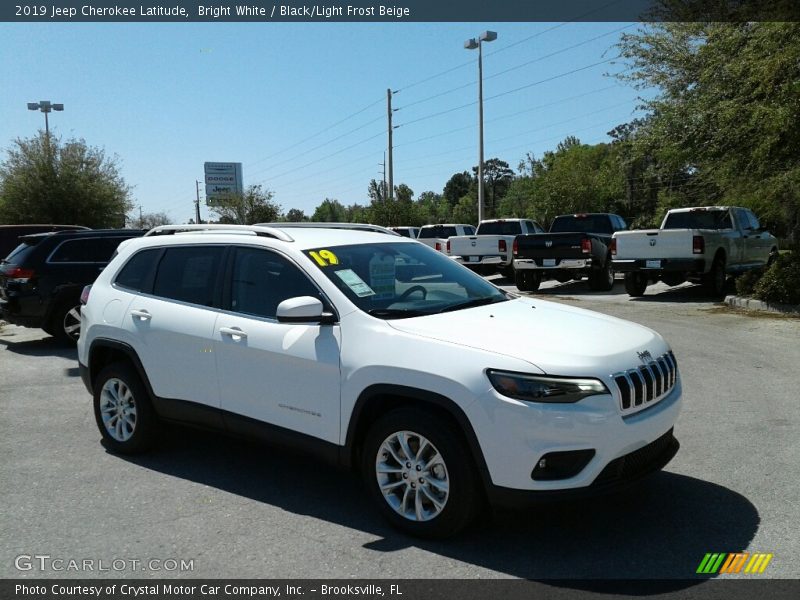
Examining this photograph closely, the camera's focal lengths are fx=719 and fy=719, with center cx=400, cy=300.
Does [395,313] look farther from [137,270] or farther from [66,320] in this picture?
[66,320]

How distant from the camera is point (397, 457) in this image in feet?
13.1

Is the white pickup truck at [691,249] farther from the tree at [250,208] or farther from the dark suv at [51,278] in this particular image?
the tree at [250,208]

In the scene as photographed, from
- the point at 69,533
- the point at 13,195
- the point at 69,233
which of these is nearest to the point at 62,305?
the point at 69,233

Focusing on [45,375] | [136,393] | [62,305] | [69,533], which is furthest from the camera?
[62,305]

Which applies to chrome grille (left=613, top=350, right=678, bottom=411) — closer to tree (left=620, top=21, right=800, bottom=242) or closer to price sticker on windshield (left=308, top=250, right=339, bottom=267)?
price sticker on windshield (left=308, top=250, right=339, bottom=267)

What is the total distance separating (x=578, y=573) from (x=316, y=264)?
2371 millimetres

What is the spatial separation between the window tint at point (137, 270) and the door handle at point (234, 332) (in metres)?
1.21

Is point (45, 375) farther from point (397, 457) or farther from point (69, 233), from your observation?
point (397, 457)

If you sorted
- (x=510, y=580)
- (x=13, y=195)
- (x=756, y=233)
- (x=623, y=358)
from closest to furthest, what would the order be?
(x=510, y=580)
(x=623, y=358)
(x=756, y=233)
(x=13, y=195)

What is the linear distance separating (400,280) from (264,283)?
2.99 feet

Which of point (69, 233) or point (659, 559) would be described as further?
point (69, 233)

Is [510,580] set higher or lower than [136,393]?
lower

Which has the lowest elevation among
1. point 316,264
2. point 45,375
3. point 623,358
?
point 45,375

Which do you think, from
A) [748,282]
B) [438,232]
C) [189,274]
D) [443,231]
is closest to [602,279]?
[748,282]
